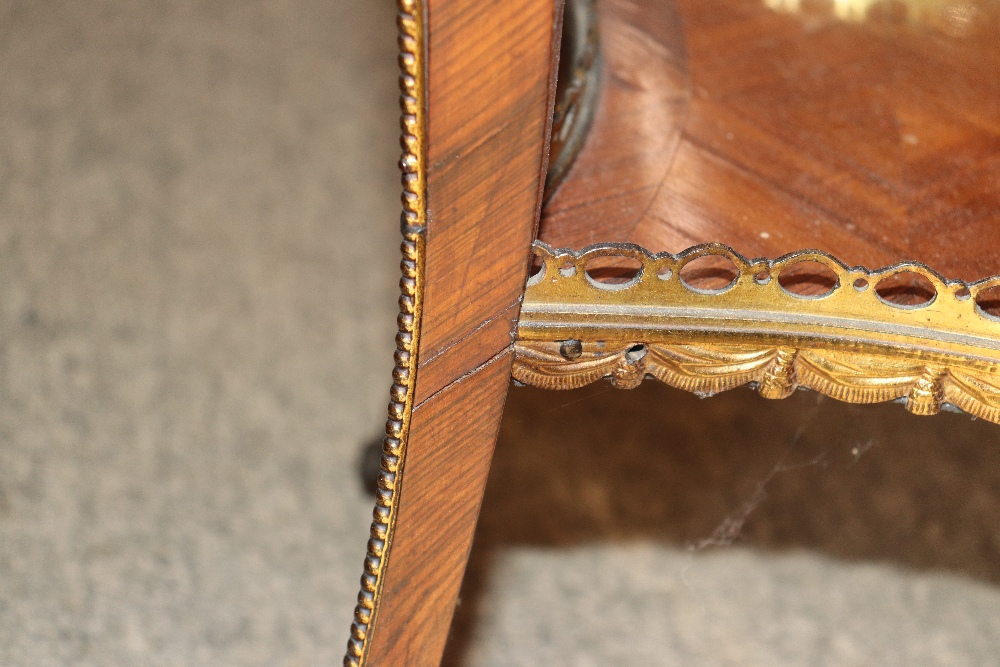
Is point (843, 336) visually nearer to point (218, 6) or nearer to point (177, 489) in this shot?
point (177, 489)

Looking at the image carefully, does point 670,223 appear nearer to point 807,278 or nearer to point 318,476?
point 807,278

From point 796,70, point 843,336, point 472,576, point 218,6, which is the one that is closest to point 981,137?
point 796,70

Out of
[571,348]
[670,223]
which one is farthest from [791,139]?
[571,348]

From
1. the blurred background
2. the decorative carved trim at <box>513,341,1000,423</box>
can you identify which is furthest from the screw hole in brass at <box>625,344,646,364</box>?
the blurred background

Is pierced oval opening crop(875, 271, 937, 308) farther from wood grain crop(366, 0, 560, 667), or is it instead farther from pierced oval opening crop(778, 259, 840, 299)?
wood grain crop(366, 0, 560, 667)

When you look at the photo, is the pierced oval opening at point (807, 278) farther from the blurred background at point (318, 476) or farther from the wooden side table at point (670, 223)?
the blurred background at point (318, 476)

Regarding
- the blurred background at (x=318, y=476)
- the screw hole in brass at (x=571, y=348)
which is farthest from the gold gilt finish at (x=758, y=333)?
the blurred background at (x=318, y=476)
